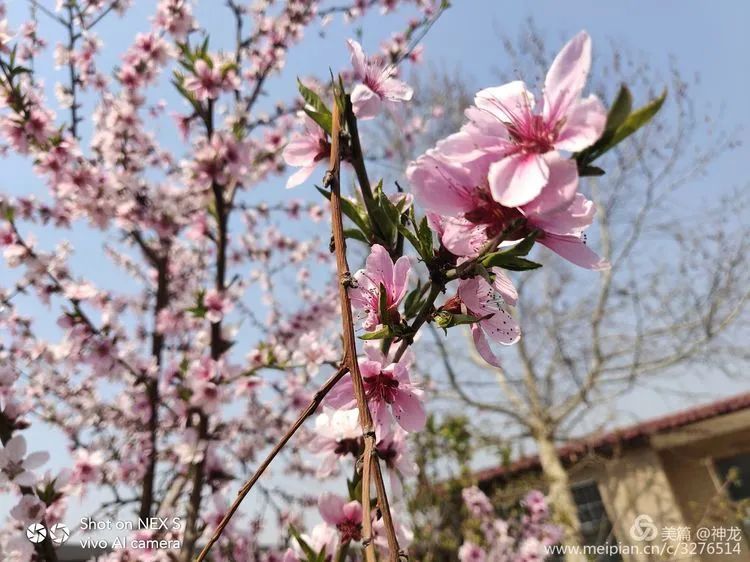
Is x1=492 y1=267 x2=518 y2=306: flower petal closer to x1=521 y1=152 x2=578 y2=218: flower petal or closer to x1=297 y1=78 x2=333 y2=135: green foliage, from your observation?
x1=521 y1=152 x2=578 y2=218: flower petal

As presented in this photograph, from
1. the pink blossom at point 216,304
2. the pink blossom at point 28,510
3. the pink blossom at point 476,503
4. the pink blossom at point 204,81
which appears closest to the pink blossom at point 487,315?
the pink blossom at point 28,510

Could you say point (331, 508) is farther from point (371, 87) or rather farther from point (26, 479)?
point (26, 479)

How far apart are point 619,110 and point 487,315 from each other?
28 centimetres

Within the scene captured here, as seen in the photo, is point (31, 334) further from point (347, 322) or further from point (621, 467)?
point (621, 467)

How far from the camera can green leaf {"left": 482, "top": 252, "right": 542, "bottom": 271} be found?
0.56 metres

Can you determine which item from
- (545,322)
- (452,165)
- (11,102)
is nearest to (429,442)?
(545,322)

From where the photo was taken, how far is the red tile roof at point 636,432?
686 cm

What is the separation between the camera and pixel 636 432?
295 inches

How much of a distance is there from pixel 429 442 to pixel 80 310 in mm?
5022

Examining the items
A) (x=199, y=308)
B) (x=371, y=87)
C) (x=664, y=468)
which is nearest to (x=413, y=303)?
(x=371, y=87)

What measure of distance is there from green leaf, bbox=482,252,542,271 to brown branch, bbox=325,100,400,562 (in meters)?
0.16

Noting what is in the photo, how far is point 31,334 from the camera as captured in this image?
13.1 ft

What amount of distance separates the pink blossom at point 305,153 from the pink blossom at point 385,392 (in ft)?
1.09

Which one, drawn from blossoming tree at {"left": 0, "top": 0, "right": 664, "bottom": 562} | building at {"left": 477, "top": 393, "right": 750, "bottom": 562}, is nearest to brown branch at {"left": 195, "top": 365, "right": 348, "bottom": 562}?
blossoming tree at {"left": 0, "top": 0, "right": 664, "bottom": 562}
